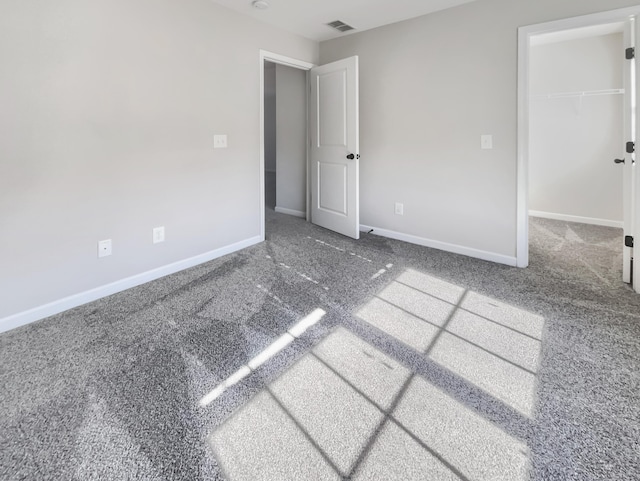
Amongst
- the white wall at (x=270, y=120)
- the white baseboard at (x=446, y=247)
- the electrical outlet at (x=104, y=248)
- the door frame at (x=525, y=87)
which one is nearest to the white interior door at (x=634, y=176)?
the door frame at (x=525, y=87)

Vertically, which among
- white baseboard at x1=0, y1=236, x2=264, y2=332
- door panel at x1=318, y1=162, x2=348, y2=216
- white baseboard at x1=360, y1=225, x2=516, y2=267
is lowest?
white baseboard at x1=0, y1=236, x2=264, y2=332

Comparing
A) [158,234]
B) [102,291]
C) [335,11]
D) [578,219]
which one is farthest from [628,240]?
[102,291]

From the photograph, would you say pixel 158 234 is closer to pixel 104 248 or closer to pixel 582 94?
pixel 104 248

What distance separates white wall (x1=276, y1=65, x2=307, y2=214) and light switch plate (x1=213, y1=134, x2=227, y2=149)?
1756 millimetres

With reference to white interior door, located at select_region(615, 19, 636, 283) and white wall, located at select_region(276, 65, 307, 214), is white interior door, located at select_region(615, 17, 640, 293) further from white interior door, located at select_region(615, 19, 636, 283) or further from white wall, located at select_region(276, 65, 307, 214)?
white wall, located at select_region(276, 65, 307, 214)

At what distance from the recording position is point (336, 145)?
3953mm

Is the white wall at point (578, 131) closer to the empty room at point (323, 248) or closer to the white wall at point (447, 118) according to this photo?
the empty room at point (323, 248)

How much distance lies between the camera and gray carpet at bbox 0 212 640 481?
1173 mm

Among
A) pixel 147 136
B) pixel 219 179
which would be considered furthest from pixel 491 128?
pixel 147 136

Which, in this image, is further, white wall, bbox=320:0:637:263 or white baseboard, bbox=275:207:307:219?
white baseboard, bbox=275:207:307:219

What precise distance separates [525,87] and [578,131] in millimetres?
2233

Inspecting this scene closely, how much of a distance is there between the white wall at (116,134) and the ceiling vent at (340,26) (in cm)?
72

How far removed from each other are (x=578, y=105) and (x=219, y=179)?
4505mm

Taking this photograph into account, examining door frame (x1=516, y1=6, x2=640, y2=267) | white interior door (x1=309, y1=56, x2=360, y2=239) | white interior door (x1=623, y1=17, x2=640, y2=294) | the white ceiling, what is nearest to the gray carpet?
white interior door (x1=623, y1=17, x2=640, y2=294)
